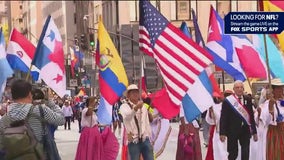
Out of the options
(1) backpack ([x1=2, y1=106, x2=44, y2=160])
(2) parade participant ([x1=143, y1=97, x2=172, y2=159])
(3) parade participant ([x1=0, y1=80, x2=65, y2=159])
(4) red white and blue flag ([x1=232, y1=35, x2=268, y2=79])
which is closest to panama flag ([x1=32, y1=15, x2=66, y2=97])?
(2) parade participant ([x1=143, y1=97, x2=172, y2=159])

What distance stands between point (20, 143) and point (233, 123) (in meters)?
6.01

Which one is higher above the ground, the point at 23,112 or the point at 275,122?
the point at 23,112

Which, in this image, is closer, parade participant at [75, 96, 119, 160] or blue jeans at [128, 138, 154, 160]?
blue jeans at [128, 138, 154, 160]

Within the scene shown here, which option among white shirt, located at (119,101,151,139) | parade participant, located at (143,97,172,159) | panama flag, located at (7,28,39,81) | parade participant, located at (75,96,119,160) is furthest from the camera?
panama flag, located at (7,28,39,81)

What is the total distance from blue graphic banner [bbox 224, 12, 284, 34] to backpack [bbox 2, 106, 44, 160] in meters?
4.60

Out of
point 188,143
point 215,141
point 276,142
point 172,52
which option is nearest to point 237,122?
point 276,142

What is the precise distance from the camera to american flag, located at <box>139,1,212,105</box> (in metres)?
11.5

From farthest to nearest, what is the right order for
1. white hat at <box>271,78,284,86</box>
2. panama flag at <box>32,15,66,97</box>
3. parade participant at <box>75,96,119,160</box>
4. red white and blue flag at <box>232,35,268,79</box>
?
red white and blue flag at <box>232,35,268,79</box> < parade participant at <box>75,96,119,160</box> < panama flag at <box>32,15,66,97</box> < white hat at <box>271,78,284,86</box>

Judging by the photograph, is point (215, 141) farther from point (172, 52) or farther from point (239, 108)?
point (172, 52)

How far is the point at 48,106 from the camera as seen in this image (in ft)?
24.9

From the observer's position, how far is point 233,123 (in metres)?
12.2

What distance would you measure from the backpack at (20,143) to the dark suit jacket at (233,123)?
569 centimetres

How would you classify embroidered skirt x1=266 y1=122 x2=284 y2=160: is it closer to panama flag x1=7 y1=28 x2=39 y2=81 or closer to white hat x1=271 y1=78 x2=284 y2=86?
white hat x1=271 y1=78 x2=284 y2=86

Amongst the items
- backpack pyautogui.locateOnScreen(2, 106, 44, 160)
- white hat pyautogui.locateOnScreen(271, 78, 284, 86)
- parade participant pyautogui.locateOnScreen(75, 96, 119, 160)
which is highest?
white hat pyautogui.locateOnScreen(271, 78, 284, 86)
